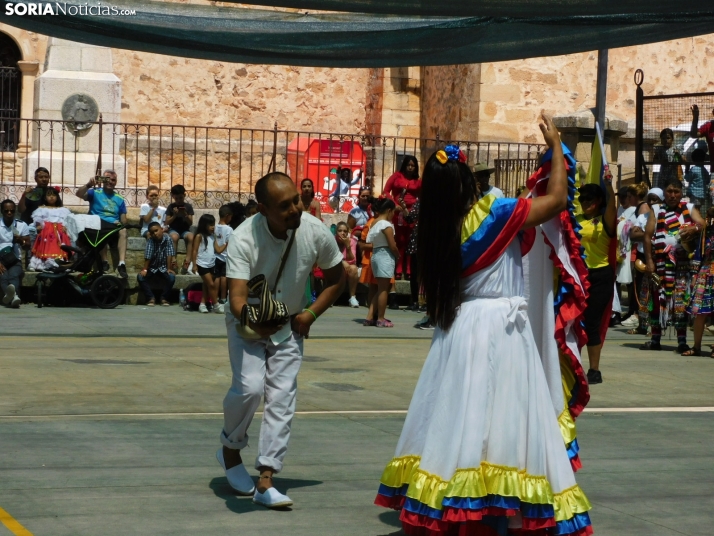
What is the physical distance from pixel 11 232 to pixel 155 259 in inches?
78.8

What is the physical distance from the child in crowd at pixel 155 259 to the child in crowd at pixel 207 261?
58 centimetres

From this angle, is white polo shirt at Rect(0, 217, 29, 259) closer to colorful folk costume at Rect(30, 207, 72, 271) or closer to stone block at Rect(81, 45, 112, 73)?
colorful folk costume at Rect(30, 207, 72, 271)

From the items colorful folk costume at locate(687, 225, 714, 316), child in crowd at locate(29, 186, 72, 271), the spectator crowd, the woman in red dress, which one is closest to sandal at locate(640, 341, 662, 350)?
the spectator crowd

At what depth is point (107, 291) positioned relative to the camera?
16125mm

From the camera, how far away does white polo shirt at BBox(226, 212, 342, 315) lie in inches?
236

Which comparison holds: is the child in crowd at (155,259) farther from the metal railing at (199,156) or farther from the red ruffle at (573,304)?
the red ruffle at (573,304)

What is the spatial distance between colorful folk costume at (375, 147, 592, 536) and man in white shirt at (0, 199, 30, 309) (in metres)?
11.3

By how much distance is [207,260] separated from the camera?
16219 mm

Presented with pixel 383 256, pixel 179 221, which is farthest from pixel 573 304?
pixel 179 221

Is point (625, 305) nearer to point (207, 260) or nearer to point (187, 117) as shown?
point (207, 260)

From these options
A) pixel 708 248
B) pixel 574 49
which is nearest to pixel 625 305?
pixel 708 248

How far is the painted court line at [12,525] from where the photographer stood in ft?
17.1

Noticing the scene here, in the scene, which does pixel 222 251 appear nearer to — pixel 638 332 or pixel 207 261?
pixel 207 261

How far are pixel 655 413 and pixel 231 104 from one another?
19.4 m
